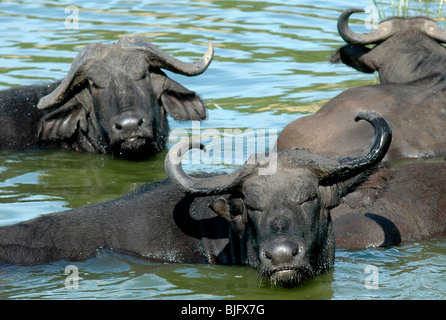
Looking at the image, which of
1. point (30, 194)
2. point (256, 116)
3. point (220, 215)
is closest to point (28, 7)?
point (256, 116)

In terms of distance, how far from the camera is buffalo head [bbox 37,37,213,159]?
1146cm

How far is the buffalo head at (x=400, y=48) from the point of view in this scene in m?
12.5

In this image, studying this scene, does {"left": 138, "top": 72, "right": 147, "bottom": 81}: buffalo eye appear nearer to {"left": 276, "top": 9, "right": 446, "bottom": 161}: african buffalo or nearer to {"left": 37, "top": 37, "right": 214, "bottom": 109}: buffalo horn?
{"left": 37, "top": 37, "right": 214, "bottom": 109}: buffalo horn

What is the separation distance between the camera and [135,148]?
37.7 feet

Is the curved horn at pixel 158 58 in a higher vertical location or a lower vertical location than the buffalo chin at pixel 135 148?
higher

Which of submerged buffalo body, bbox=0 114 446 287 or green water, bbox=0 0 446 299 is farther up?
submerged buffalo body, bbox=0 114 446 287

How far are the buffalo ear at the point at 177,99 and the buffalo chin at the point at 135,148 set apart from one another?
78 centimetres

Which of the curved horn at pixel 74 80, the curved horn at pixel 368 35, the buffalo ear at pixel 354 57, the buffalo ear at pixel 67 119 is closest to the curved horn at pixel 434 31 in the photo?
the curved horn at pixel 368 35

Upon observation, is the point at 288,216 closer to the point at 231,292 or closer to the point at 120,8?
the point at 231,292

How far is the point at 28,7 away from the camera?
20.7m

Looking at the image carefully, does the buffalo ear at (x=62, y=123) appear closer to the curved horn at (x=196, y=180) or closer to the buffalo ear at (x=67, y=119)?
the buffalo ear at (x=67, y=119)

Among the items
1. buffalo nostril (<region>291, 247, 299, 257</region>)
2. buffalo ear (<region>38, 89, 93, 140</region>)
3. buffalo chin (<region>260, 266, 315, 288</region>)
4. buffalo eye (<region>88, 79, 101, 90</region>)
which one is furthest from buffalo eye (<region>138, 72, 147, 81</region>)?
buffalo nostril (<region>291, 247, 299, 257</region>)

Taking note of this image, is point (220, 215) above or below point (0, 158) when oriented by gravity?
above
